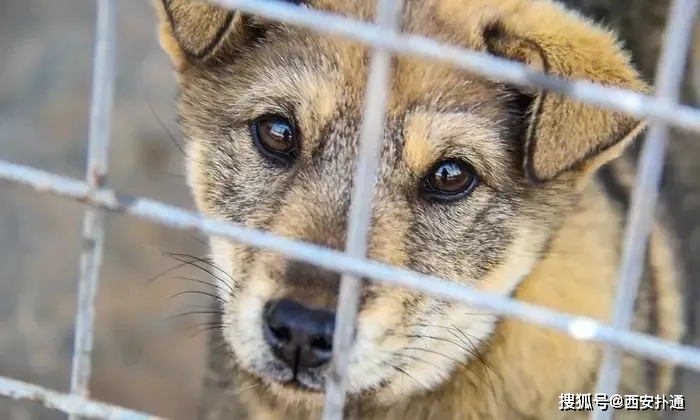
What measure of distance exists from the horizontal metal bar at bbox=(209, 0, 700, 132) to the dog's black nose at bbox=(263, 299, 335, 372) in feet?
1.64

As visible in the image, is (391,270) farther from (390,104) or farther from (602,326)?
(390,104)

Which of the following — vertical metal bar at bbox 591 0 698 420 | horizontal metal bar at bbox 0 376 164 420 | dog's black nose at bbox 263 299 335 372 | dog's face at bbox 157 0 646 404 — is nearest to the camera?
vertical metal bar at bbox 591 0 698 420

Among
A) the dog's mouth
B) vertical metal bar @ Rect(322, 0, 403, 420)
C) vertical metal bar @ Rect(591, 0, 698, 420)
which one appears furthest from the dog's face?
vertical metal bar @ Rect(591, 0, 698, 420)

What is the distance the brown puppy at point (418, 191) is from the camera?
1636mm

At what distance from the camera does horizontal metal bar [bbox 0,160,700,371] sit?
3.55 feet

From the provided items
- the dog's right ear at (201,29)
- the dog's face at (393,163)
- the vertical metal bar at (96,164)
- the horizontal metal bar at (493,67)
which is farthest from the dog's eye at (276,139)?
the horizontal metal bar at (493,67)

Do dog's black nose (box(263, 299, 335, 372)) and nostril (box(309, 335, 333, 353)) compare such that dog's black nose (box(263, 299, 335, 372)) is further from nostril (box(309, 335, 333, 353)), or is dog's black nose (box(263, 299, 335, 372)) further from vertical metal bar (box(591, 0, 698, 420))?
vertical metal bar (box(591, 0, 698, 420))

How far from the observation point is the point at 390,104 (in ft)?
5.68

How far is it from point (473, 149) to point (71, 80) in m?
2.14

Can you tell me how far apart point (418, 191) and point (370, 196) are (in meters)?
0.56

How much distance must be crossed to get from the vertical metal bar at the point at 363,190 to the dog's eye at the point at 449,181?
1.86 feet

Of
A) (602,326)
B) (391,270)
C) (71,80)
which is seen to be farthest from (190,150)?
(71,80)

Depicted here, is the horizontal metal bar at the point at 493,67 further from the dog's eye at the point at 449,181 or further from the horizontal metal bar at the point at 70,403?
the dog's eye at the point at 449,181

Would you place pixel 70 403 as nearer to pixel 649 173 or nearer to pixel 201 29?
pixel 201 29
